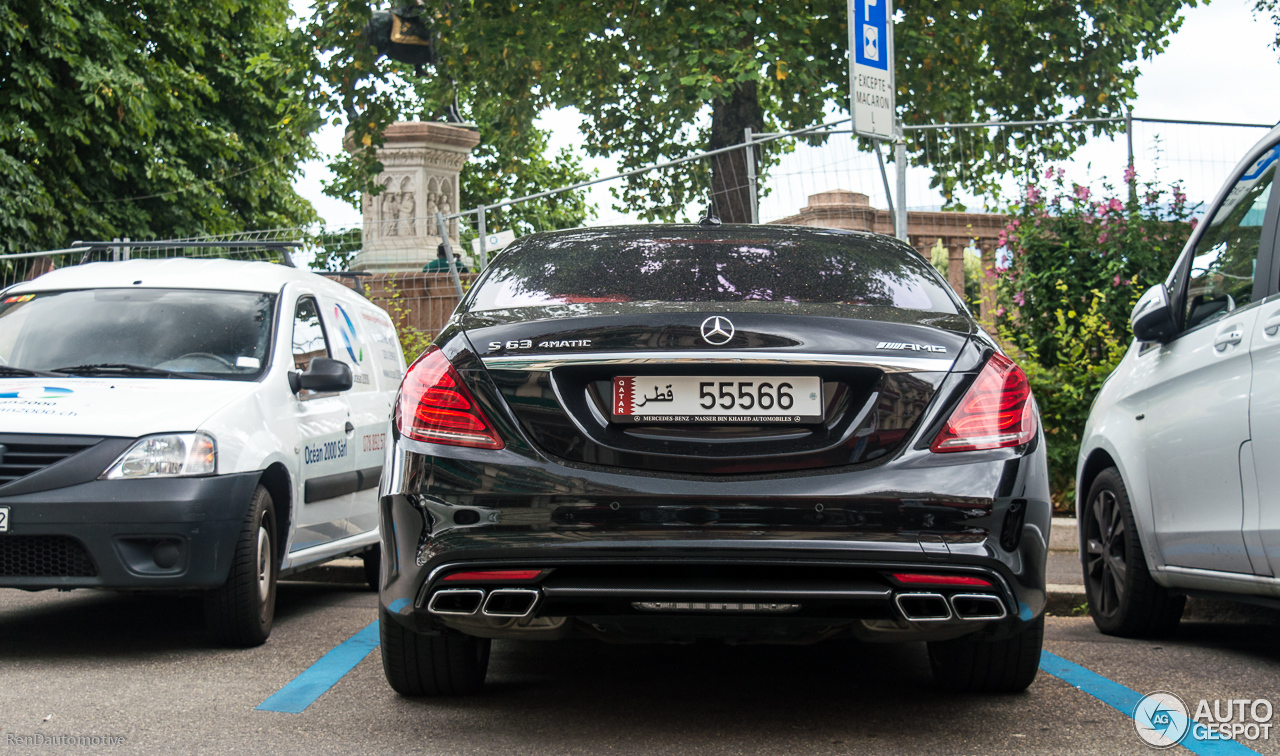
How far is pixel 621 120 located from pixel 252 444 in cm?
1614

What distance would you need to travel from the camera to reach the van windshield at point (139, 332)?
582cm

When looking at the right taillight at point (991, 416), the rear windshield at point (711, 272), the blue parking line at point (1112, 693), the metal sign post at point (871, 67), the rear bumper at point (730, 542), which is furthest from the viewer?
the metal sign post at point (871, 67)

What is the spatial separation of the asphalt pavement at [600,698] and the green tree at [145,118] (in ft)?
46.0

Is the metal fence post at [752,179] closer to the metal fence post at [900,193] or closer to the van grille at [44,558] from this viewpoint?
the metal fence post at [900,193]

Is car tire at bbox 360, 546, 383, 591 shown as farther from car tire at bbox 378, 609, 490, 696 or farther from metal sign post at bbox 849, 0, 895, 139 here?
metal sign post at bbox 849, 0, 895, 139

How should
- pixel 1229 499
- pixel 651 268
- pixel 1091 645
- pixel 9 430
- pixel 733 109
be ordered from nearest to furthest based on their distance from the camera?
pixel 651 268
pixel 1229 499
pixel 9 430
pixel 1091 645
pixel 733 109

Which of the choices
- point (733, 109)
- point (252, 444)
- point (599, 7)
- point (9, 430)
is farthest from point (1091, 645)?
point (599, 7)

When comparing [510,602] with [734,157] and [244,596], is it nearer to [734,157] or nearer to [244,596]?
[244,596]

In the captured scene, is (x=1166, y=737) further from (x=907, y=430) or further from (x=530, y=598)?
(x=530, y=598)

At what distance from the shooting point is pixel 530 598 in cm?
338

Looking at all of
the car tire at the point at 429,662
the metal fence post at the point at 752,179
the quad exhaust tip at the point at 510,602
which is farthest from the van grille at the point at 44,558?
the metal fence post at the point at 752,179

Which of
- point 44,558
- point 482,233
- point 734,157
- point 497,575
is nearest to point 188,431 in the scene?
point 44,558

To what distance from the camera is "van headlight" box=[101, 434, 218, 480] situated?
4918 millimetres

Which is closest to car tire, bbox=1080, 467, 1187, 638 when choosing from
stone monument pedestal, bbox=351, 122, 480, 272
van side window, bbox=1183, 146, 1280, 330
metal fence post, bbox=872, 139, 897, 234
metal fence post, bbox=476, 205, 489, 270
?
van side window, bbox=1183, 146, 1280, 330
